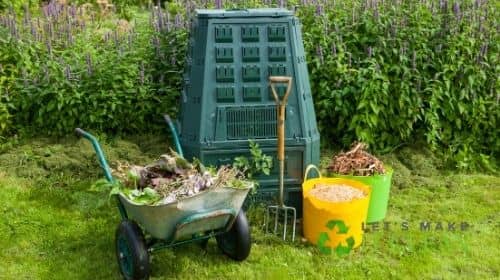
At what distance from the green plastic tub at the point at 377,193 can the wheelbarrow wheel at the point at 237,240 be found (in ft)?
3.05

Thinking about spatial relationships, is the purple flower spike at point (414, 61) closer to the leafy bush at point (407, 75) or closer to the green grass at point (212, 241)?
the leafy bush at point (407, 75)

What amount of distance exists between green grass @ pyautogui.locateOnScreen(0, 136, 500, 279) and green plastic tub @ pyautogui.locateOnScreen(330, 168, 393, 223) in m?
0.12

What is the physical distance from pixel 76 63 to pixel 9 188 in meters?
1.28

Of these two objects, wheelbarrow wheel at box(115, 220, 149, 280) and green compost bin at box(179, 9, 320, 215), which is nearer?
wheelbarrow wheel at box(115, 220, 149, 280)

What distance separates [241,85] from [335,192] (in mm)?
956

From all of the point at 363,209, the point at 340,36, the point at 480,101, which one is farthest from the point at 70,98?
the point at 480,101

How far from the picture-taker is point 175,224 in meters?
3.75

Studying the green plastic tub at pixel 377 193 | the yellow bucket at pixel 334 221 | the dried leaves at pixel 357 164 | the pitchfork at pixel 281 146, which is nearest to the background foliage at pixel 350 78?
the dried leaves at pixel 357 164

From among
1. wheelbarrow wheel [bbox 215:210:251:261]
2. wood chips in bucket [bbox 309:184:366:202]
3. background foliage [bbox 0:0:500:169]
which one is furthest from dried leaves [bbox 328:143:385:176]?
wheelbarrow wheel [bbox 215:210:251:261]

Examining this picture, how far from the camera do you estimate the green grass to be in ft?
14.0

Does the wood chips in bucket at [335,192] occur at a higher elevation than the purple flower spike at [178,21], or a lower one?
lower

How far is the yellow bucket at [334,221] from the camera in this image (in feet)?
14.2

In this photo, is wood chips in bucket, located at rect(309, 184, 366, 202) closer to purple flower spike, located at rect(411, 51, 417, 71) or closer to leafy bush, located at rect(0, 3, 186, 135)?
purple flower spike, located at rect(411, 51, 417, 71)

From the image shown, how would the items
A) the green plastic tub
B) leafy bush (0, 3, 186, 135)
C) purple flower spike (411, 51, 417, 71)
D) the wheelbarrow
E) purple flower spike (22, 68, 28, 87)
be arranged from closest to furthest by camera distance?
1. the wheelbarrow
2. the green plastic tub
3. purple flower spike (411, 51, 417, 71)
4. leafy bush (0, 3, 186, 135)
5. purple flower spike (22, 68, 28, 87)
